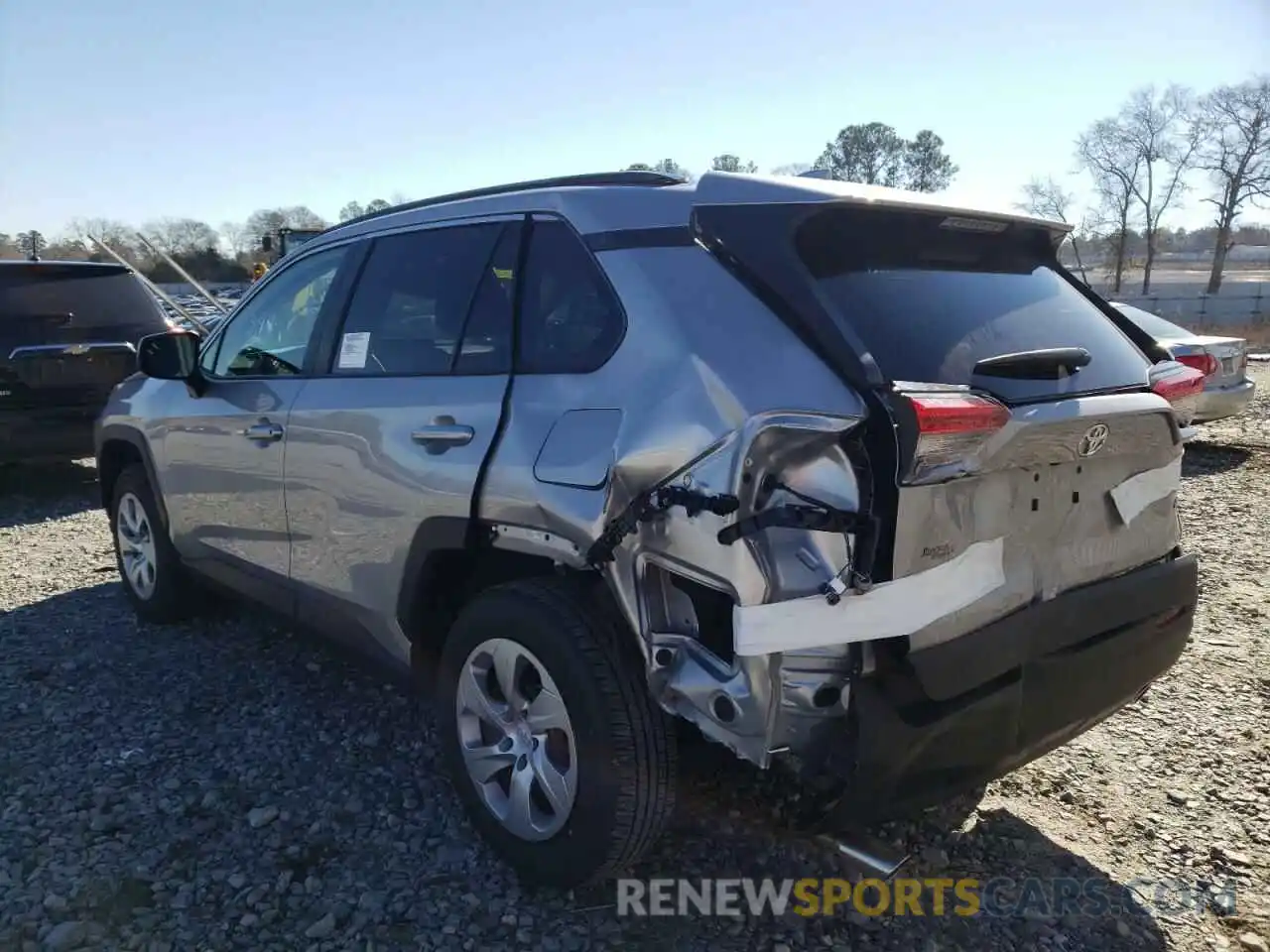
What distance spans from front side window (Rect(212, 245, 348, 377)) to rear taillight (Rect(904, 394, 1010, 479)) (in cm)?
241

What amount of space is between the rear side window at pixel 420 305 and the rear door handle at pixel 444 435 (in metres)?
0.20

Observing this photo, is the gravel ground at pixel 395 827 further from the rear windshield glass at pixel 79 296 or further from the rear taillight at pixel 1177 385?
the rear windshield glass at pixel 79 296

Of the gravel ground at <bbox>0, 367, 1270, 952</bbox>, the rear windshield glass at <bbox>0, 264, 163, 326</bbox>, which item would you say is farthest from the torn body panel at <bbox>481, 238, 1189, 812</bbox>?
the rear windshield glass at <bbox>0, 264, 163, 326</bbox>

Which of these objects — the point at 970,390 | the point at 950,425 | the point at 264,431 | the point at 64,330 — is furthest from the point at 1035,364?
the point at 64,330

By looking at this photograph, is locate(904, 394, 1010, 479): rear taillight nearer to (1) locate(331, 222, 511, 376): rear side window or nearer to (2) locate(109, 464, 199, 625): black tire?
(1) locate(331, 222, 511, 376): rear side window

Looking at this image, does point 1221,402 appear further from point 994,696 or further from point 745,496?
point 745,496

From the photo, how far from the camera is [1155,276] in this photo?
207 ft

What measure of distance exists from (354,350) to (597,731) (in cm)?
169

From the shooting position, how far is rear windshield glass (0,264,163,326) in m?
7.26

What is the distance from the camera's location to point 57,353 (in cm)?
720

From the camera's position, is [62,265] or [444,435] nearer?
[444,435]

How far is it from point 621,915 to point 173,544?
2999mm

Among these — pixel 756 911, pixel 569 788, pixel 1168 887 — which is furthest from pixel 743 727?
pixel 1168 887

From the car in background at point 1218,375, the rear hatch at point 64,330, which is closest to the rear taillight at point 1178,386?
the car in background at point 1218,375
